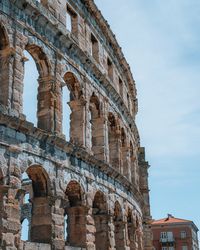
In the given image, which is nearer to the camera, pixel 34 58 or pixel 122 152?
pixel 34 58

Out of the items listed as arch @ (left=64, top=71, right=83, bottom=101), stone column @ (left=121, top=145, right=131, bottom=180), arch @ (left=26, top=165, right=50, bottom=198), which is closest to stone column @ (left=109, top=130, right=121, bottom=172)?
stone column @ (left=121, top=145, right=131, bottom=180)

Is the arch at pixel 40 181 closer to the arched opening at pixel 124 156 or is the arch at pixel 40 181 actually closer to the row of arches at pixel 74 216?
the row of arches at pixel 74 216

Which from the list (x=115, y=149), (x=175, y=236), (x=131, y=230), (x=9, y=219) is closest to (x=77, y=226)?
(x=9, y=219)

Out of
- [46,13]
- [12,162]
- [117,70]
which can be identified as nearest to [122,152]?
[117,70]

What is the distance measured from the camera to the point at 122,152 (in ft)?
72.4

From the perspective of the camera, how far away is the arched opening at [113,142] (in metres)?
19.9

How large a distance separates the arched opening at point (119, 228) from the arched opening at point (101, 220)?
1515 millimetres

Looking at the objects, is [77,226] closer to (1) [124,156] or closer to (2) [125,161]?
(2) [125,161]

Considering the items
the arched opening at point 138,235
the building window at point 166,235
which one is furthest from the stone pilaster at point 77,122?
the building window at point 166,235

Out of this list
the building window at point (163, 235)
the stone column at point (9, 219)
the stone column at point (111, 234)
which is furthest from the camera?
the building window at point (163, 235)

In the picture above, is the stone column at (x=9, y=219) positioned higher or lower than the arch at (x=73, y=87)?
lower

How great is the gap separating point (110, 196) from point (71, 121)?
3.48 meters

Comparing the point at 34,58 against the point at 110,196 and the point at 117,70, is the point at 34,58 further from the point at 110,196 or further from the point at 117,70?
the point at 117,70

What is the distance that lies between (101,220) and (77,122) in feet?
12.8
